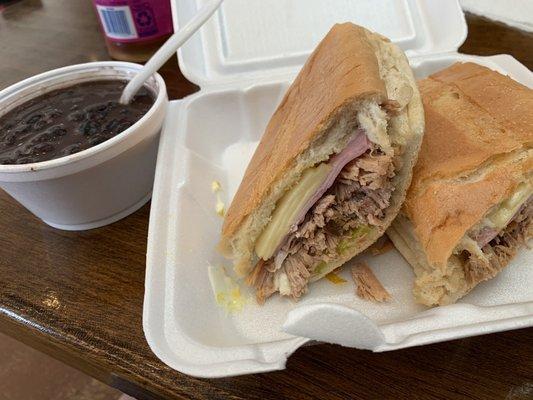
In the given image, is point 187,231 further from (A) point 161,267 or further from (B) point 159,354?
(B) point 159,354

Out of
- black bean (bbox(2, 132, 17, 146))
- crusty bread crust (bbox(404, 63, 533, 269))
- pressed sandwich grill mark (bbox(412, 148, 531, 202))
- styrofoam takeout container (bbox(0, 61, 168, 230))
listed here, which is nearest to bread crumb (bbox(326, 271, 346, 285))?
crusty bread crust (bbox(404, 63, 533, 269))

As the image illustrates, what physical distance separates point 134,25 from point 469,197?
66.6 inches

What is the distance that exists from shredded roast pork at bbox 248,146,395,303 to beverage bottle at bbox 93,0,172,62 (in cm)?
136

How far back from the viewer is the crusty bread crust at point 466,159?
107 centimetres

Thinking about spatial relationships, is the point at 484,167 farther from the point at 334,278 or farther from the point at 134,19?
the point at 134,19

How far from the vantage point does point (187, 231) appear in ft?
4.14

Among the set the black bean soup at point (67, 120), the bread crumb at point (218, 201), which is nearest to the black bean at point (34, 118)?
the black bean soup at point (67, 120)

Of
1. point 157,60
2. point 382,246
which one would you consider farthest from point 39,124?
point 382,246

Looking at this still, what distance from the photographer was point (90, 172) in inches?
50.6

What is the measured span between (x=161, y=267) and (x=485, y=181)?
819 mm

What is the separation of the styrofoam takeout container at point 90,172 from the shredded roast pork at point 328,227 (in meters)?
0.51

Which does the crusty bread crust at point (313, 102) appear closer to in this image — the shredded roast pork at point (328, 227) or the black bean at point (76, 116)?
the shredded roast pork at point (328, 227)

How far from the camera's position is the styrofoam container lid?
6.16 feet

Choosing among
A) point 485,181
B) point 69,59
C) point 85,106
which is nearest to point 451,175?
point 485,181
